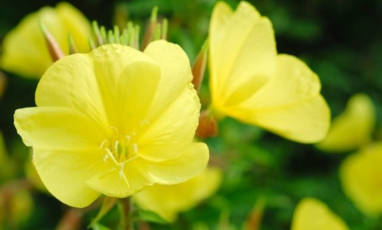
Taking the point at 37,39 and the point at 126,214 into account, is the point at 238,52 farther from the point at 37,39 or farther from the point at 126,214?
the point at 37,39

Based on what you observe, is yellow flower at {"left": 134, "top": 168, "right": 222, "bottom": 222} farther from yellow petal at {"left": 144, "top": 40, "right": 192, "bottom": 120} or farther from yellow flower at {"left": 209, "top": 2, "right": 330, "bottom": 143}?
yellow petal at {"left": 144, "top": 40, "right": 192, "bottom": 120}

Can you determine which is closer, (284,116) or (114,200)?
(114,200)

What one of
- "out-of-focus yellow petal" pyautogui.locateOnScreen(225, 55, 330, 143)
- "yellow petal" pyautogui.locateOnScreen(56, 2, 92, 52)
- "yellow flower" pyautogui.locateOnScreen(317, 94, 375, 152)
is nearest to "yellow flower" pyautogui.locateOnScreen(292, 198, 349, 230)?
"out-of-focus yellow petal" pyautogui.locateOnScreen(225, 55, 330, 143)

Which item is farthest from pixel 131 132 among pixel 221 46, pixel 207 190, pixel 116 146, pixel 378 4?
pixel 378 4

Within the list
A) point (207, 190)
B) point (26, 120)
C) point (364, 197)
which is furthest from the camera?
point (364, 197)

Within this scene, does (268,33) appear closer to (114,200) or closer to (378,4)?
(114,200)

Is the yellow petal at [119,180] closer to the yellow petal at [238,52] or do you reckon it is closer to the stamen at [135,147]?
the stamen at [135,147]


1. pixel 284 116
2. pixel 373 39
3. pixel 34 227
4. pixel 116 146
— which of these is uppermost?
pixel 116 146

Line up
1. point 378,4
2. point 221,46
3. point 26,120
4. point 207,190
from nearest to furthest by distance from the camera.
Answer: point 26,120, point 221,46, point 207,190, point 378,4
